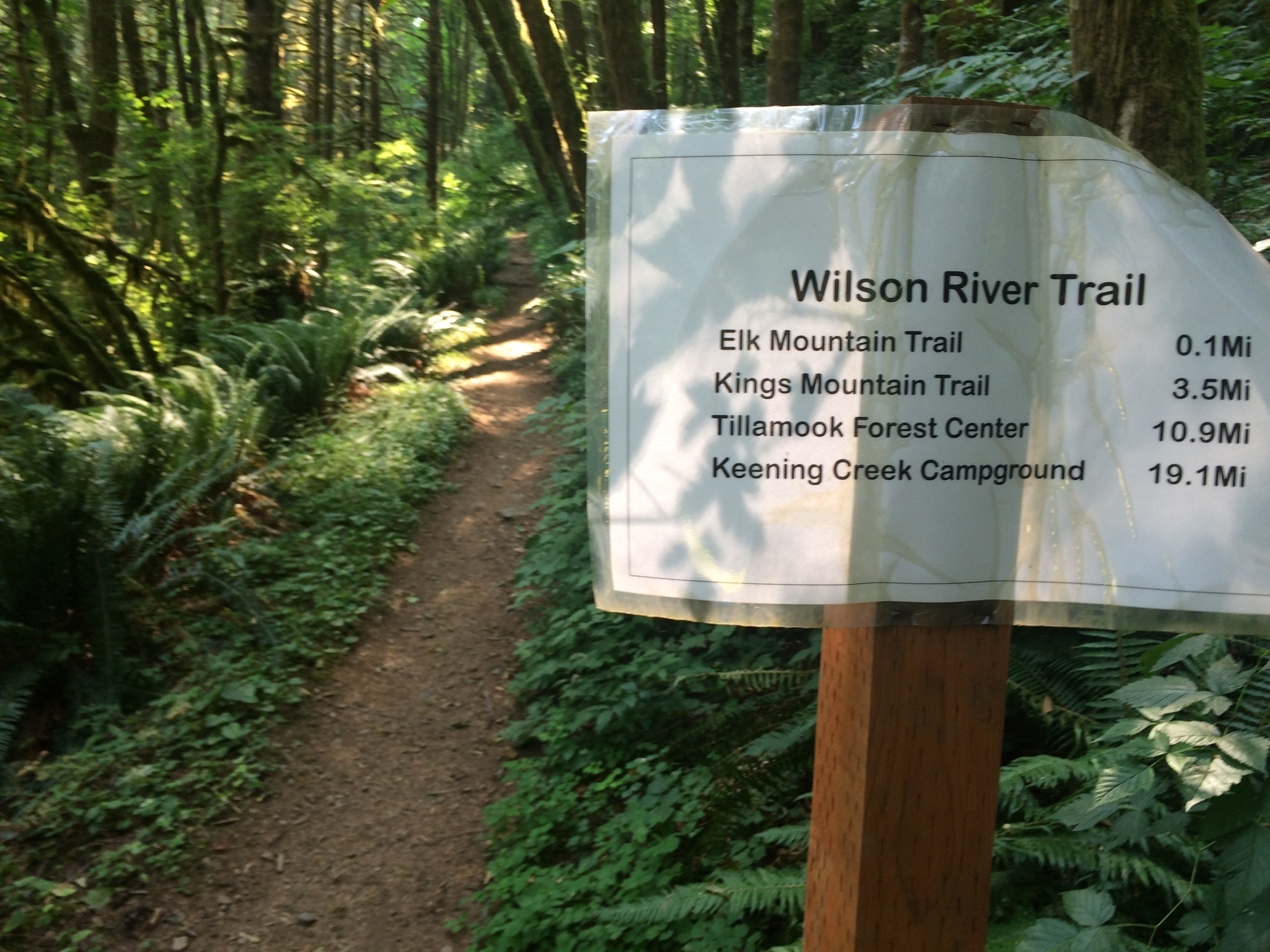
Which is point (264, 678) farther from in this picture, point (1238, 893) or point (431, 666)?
point (1238, 893)

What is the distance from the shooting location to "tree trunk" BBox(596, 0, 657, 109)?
8195 millimetres

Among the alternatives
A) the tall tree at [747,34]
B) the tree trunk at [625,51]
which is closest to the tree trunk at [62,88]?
the tree trunk at [625,51]

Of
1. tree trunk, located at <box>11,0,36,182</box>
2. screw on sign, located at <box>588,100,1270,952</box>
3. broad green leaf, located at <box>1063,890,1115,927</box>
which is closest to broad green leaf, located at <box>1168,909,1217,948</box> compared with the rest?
broad green leaf, located at <box>1063,890,1115,927</box>

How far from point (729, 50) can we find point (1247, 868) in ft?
43.7

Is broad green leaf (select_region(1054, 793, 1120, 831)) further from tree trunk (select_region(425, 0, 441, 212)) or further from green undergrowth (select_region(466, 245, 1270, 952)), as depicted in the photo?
tree trunk (select_region(425, 0, 441, 212))

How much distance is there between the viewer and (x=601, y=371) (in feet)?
4.41

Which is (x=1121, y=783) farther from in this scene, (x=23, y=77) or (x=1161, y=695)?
(x=23, y=77)

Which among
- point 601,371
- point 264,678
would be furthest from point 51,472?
point 601,371

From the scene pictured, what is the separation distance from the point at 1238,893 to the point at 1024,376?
34.3 inches

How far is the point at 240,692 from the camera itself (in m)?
4.70

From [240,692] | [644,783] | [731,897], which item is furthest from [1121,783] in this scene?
[240,692]

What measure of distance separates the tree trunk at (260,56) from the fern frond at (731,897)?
31.4 feet

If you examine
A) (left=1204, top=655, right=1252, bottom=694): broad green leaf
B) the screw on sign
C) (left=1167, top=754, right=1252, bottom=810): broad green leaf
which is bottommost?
(left=1167, top=754, right=1252, bottom=810): broad green leaf

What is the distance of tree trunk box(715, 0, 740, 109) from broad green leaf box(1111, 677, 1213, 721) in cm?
1214
